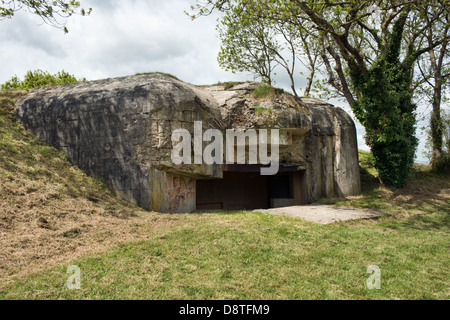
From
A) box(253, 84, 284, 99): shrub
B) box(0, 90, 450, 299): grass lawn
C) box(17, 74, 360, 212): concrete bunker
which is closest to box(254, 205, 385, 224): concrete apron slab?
box(0, 90, 450, 299): grass lawn

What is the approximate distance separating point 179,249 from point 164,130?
12.7 ft

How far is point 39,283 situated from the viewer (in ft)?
13.4

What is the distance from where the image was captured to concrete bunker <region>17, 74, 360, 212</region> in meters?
8.48

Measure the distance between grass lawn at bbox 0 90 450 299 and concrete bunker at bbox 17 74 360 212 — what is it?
2.17 ft

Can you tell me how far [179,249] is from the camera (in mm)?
5438

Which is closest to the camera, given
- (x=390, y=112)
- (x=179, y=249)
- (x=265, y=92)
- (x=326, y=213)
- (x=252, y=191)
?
(x=179, y=249)

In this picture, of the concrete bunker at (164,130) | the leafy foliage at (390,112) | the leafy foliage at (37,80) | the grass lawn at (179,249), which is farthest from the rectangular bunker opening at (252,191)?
the leafy foliage at (37,80)

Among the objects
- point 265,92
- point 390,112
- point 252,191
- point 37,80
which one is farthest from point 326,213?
point 37,80

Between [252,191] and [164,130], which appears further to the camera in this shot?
[252,191]

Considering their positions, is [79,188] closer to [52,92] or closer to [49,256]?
[49,256]

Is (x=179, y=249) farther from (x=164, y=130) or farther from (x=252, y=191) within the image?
(x=252, y=191)

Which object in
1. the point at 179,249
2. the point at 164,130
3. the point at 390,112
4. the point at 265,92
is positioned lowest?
the point at 179,249

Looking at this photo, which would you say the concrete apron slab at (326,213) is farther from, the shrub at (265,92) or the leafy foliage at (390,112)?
the shrub at (265,92)

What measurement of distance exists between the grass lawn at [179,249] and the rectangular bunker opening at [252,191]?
396cm
